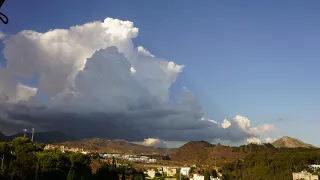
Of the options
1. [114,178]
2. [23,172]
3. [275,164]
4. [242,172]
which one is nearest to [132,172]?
[242,172]

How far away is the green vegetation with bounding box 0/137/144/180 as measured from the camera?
210 feet

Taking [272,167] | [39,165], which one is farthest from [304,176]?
[39,165]

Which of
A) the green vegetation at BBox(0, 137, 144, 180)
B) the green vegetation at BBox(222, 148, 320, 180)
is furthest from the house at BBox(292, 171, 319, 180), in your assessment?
the green vegetation at BBox(0, 137, 144, 180)

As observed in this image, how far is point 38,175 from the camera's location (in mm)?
67438

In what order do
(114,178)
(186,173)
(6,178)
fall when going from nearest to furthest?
(6,178), (114,178), (186,173)

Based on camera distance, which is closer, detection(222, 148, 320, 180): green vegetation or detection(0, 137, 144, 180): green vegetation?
detection(0, 137, 144, 180): green vegetation

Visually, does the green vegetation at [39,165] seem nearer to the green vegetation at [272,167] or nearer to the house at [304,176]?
the house at [304,176]

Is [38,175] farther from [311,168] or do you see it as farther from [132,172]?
[311,168]

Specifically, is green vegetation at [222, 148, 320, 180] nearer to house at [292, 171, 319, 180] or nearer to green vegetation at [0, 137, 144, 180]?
house at [292, 171, 319, 180]

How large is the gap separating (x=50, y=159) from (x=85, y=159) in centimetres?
1765

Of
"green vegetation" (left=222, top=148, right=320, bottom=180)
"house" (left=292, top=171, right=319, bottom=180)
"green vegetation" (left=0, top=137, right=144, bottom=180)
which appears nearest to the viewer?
"green vegetation" (left=0, top=137, right=144, bottom=180)

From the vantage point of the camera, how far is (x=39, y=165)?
7369cm

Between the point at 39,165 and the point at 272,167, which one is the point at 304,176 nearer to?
the point at 272,167

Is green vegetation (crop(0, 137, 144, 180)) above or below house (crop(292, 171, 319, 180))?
above
